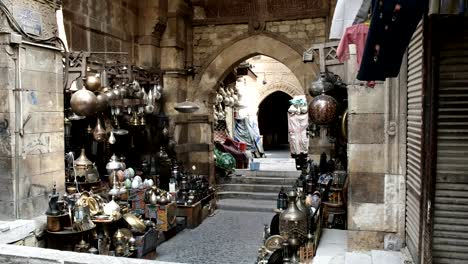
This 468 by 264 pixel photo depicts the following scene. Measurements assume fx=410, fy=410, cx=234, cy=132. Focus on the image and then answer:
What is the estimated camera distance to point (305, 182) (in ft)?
22.2

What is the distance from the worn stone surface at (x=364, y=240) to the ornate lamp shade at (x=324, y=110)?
1.95m

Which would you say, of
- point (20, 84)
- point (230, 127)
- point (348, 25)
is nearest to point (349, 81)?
point (348, 25)

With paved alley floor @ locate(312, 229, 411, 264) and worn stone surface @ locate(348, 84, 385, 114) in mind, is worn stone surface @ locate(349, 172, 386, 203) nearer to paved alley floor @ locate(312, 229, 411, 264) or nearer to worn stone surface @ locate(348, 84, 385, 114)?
paved alley floor @ locate(312, 229, 411, 264)

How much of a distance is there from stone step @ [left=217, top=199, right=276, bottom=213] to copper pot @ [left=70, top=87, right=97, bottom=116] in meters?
4.42

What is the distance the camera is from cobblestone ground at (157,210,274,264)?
6.05 m

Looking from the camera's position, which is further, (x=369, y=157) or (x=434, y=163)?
(x=369, y=157)

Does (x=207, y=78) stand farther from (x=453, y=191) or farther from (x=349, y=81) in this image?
(x=453, y=191)

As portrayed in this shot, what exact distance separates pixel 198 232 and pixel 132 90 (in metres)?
2.82

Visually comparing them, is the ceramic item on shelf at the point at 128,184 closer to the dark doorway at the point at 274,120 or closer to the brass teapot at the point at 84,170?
the brass teapot at the point at 84,170

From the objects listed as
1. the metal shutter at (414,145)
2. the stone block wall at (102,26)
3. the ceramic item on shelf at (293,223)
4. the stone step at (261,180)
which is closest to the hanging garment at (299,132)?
the stone step at (261,180)

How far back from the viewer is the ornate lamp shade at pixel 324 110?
547 cm

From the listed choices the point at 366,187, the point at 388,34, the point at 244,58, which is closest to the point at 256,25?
the point at 244,58

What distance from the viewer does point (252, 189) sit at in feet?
33.4

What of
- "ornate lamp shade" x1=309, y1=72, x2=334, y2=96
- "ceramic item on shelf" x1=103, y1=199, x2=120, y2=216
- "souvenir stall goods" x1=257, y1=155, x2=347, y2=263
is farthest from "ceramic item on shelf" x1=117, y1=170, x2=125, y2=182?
"ornate lamp shade" x1=309, y1=72, x2=334, y2=96
